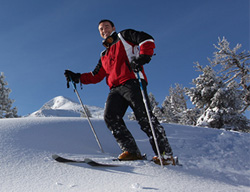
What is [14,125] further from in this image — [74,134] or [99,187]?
[99,187]

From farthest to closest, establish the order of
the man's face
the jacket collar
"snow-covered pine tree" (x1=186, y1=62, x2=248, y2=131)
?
"snow-covered pine tree" (x1=186, y1=62, x2=248, y2=131)
the man's face
the jacket collar

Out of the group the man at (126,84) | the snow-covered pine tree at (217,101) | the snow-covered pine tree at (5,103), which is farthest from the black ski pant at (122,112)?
the snow-covered pine tree at (5,103)

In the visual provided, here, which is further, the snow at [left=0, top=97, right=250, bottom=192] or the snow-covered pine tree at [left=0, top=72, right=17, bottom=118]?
the snow-covered pine tree at [left=0, top=72, right=17, bottom=118]

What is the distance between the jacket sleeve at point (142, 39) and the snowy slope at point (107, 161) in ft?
4.99

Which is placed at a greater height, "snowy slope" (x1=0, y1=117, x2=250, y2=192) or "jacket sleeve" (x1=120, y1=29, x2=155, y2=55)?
"jacket sleeve" (x1=120, y1=29, x2=155, y2=55)

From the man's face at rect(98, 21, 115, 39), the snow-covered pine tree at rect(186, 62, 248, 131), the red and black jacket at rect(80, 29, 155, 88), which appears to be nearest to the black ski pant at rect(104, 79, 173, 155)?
the red and black jacket at rect(80, 29, 155, 88)

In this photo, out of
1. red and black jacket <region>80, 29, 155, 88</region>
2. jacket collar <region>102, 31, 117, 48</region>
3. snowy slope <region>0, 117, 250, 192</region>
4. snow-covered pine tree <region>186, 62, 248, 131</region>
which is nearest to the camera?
snowy slope <region>0, 117, 250, 192</region>

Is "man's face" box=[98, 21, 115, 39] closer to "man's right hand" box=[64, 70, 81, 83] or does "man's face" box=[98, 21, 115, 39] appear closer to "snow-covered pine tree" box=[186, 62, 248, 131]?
"man's right hand" box=[64, 70, 81, 83]

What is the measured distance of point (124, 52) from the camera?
3324 millimetres

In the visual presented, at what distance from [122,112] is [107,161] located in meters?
0.84

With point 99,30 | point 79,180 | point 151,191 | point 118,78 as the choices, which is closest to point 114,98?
point 118,78

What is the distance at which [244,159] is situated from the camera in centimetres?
367

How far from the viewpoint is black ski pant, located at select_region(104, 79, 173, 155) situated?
2955mm

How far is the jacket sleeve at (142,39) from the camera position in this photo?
119 inches
